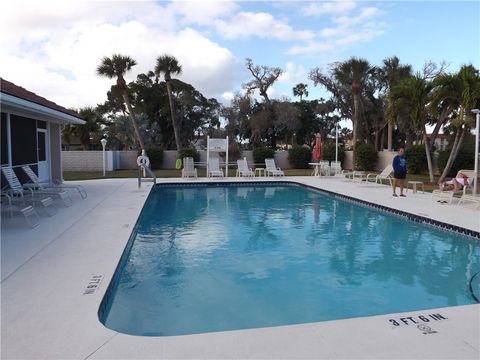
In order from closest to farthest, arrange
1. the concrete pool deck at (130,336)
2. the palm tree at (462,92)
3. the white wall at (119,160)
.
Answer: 1. the concrete pool deck at (130,336)
2. the palm tree at (462,92)
3. the white wall at (119,160)

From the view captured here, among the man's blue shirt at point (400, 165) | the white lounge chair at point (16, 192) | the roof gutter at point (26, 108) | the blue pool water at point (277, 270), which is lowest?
the blue pool water at point (277, 270)

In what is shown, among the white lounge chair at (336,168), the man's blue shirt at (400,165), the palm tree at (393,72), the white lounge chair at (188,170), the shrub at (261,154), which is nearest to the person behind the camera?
the man's blue shirt at (400,165)

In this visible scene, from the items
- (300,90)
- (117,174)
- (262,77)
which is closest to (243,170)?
(117,174)

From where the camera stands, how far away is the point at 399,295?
15.9 ft

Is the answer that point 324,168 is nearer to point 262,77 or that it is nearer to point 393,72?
point 393,72

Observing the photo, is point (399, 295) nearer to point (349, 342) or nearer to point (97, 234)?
point (349, 342)

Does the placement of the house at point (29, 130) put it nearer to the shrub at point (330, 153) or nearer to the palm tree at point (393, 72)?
the shrub at point (330, 153)

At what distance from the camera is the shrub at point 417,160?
1903cm

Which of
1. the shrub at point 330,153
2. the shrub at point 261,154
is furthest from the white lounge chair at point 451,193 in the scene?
the shrub at point 261,154

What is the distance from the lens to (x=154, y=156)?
2273 cm

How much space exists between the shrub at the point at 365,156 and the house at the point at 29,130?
48.6 feet

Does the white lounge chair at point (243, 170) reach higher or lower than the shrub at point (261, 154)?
lower

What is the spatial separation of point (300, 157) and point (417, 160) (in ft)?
22.0

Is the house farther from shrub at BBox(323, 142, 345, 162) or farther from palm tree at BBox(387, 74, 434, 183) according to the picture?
shrub at BBox(323, 142, 345, 162)
